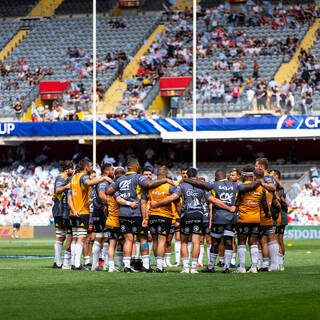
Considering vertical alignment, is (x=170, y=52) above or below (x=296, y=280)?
above

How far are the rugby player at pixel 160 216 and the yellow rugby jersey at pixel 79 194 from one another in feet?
4.78

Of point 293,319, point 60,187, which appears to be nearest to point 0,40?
point 60,187

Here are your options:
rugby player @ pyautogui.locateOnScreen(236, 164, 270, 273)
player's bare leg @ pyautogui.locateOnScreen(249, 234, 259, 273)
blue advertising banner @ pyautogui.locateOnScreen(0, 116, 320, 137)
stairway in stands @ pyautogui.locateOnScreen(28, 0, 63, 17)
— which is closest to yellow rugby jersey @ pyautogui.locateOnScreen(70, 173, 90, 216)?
rugby player @ pyautogui.locateOnScreen(236, 164, 270, 273)

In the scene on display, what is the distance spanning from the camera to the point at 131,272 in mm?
17109

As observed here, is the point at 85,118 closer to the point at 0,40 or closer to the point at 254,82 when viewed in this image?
the point at 254,82

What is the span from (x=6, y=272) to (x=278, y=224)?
595 centimetres

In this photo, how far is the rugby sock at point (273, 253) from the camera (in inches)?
699

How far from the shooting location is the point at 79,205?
58.4ft

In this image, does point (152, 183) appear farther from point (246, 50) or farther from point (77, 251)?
point (246, 50)

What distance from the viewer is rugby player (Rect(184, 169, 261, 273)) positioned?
17.2 meters

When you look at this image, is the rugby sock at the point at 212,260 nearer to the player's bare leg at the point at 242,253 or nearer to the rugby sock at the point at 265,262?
the player's bare leg at the point at 242,253

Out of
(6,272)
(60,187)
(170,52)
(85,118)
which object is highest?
(170,52)

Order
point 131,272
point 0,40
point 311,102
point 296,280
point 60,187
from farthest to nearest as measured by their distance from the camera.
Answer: point 0,40
point 311,102
point 60,187
point 131,272
point 296,280

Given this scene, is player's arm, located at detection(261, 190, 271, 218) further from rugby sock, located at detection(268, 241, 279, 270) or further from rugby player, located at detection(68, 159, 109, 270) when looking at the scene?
rugby player, located at detection(68, 159, 109, 270)
